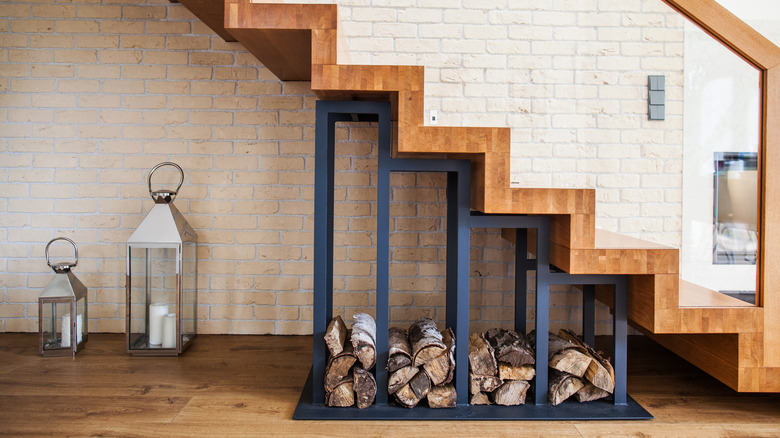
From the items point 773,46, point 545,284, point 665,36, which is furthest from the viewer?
point 665,36

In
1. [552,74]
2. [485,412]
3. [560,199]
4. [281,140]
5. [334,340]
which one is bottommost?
[485,412]

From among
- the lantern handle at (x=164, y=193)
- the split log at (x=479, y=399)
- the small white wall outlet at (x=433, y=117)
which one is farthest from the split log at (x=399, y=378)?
the lantern handle at (x=164, y=193)

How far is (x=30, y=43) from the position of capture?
2475mm

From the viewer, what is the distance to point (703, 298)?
1.64m

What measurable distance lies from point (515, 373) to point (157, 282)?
59.6 inches

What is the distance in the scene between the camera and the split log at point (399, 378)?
1.73 metres

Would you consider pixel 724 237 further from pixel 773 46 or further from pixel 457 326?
pixel 457 326

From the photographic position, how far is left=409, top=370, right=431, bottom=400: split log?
1.73 metres

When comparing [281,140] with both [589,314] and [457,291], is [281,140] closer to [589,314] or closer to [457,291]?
[457,291]

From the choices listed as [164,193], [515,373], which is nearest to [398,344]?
[515,373]

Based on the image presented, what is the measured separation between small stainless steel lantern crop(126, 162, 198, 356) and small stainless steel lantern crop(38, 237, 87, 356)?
0.23 metres

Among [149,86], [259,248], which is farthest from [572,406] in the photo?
[149,86]

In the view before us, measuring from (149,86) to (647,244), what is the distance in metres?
2.21

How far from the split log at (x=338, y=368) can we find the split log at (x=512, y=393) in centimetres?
50
